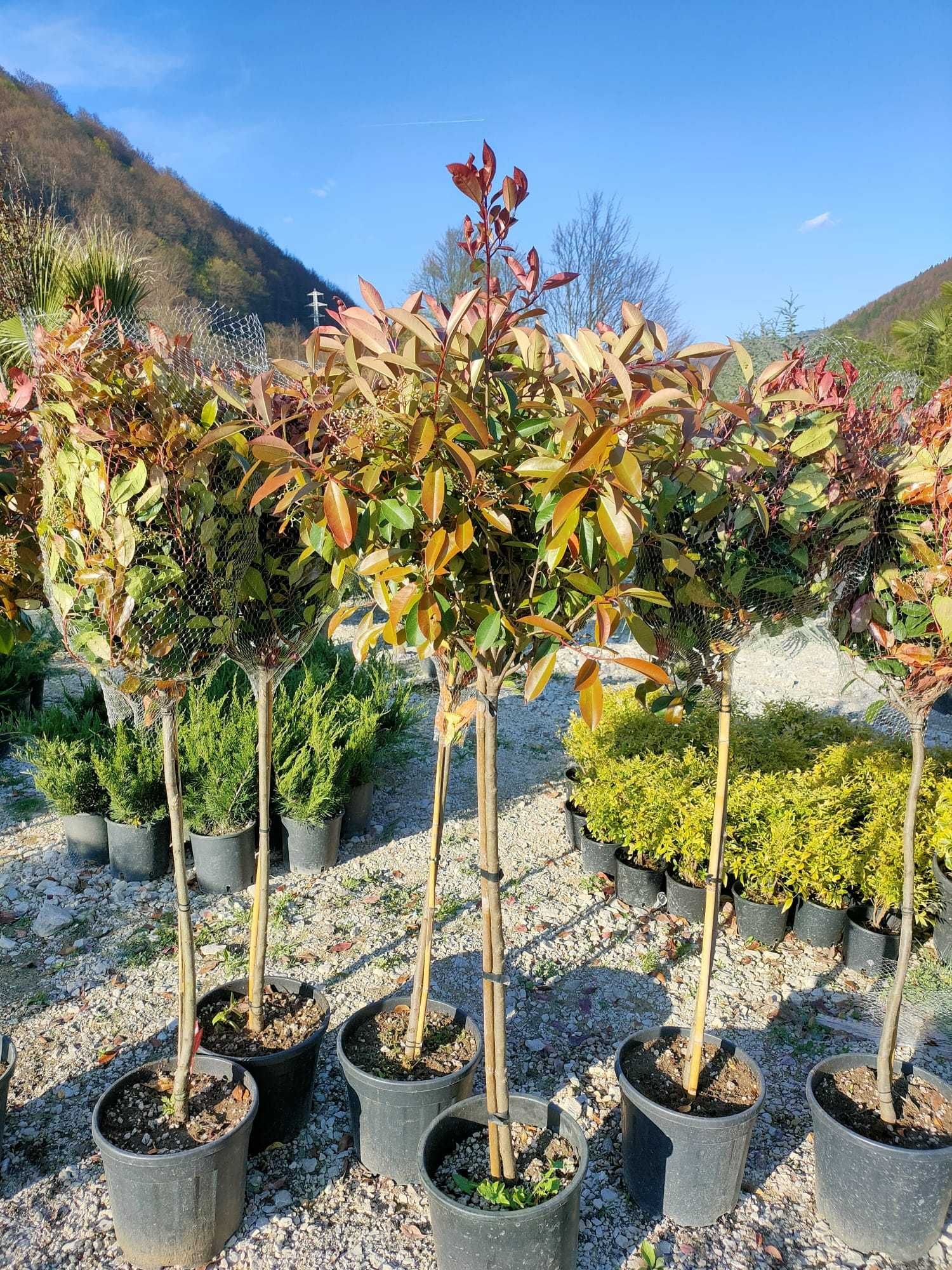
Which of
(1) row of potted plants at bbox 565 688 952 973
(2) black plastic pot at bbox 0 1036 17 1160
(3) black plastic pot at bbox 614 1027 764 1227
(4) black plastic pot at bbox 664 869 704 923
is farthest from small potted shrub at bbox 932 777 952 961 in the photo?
(2) black plastic pot at bbox 0 1036 17 1160

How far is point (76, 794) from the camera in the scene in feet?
12.8

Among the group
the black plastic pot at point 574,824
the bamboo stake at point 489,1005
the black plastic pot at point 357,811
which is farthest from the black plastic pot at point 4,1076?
the black plastic pot at point 574,824

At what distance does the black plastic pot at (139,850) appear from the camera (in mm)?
3773

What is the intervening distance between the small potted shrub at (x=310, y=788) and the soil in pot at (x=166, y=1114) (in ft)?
5.44

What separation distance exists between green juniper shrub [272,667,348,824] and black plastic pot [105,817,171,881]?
0.59 m

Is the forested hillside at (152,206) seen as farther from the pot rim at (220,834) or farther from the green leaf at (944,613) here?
the green leaf at (944,613)

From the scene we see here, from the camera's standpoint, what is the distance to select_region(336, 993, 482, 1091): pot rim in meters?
2.11

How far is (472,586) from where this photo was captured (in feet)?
5.19

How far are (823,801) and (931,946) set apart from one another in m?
0.85

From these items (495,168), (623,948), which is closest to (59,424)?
(495,168)

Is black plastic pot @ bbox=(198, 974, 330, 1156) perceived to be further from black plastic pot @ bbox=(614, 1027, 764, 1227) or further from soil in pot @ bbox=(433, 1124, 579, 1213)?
black plastic pot @ bbox=(614, 1027, 764, 1227)

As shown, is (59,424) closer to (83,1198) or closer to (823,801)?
(83,1198)

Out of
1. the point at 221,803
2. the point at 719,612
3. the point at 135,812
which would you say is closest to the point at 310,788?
the point at 221,803

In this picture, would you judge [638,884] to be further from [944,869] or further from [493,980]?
[493,980]
